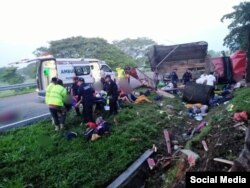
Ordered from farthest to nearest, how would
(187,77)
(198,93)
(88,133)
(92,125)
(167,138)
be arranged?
(187,77) < (198,93) < (92,125) < (167,138) < (88,133)

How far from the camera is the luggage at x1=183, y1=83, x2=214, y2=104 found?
44.8ft

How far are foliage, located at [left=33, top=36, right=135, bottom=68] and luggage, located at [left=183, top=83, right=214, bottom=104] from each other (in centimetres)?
2254

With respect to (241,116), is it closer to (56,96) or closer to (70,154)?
(70,154)

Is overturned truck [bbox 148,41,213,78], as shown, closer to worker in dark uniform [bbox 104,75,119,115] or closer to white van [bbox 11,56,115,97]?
white van [bbox 11,56,115,97]

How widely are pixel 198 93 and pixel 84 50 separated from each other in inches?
1000

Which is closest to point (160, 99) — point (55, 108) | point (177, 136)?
point (177, 136)

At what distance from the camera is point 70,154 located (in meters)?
8.16

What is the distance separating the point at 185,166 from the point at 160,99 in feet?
29.8

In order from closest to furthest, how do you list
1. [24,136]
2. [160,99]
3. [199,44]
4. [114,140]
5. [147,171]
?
[147,171] → [114,140] → [24,136] → [160,99] → [199,44]

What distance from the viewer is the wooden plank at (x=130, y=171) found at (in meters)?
Result: 6.76

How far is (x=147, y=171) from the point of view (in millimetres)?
7691

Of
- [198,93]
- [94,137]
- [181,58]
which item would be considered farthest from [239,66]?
[94,137]

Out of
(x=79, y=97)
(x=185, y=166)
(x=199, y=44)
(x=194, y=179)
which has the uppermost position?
(x=199, y=44)

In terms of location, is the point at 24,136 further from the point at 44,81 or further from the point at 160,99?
the point at 160,99
